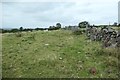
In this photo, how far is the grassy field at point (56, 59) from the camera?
628 inches

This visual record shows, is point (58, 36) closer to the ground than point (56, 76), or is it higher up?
higher up

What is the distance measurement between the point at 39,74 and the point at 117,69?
169 inches

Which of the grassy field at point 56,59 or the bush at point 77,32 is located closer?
the grassy field at point 56,59

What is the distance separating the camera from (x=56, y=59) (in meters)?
18.2

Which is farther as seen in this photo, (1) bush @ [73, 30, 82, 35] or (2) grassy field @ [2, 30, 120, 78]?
(1) bush @ [73, 30, 82, 35]

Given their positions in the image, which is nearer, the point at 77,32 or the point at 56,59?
the point at 56,59

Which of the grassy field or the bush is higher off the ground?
the bush

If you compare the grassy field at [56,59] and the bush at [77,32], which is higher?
the bush at [77,32]

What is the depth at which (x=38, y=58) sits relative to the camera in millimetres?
18781

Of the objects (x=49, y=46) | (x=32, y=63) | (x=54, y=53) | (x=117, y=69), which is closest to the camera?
(x=117, y=69)

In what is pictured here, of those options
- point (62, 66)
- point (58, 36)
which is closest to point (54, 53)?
point (62, 66)

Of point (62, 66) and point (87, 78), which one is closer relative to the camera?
point (87, 78)

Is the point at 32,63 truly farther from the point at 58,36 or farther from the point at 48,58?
the point at 58,36

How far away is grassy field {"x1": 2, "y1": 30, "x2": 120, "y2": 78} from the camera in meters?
16.0
